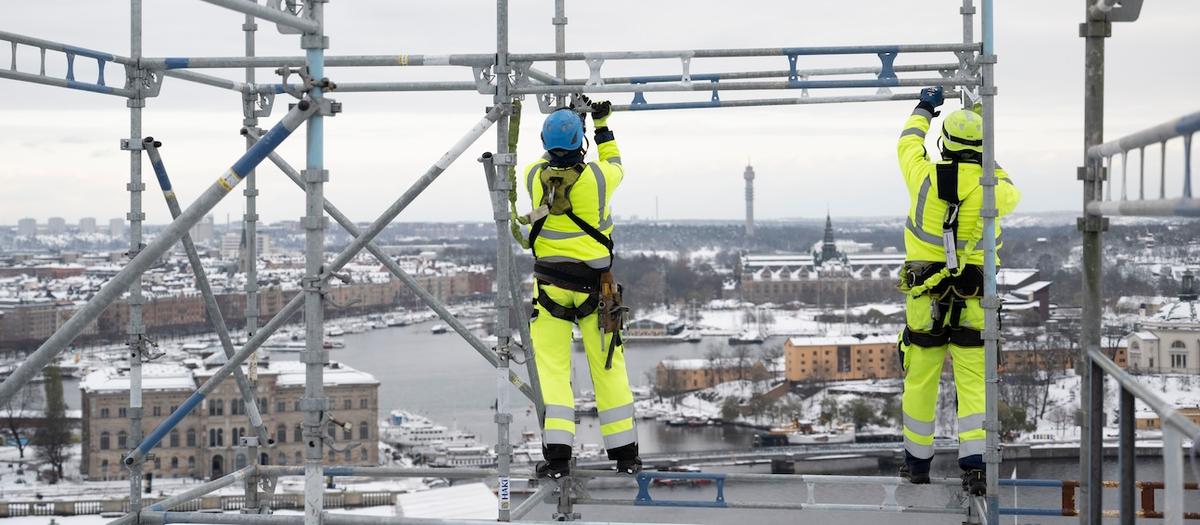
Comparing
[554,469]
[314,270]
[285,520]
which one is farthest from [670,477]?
[314,270]

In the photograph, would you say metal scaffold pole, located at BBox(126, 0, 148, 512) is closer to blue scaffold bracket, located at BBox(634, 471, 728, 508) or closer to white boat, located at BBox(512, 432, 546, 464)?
blue scaffold bracket, located at BBox(634, 471, 728, 508)

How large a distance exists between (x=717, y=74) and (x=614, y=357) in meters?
1.08

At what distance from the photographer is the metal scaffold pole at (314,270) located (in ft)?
9.75

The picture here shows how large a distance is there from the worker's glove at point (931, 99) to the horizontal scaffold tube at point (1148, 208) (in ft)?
6.15

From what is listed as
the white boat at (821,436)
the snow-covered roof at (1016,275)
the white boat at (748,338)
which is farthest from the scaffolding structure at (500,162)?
the white boat at (748,338)

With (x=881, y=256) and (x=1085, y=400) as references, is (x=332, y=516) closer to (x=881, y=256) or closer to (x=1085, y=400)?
(x=1085, y=400)

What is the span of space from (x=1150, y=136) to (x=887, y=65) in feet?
8.51

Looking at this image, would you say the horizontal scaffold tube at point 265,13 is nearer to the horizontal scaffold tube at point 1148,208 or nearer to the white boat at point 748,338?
the horizontal scaffold tube at point 1148,208

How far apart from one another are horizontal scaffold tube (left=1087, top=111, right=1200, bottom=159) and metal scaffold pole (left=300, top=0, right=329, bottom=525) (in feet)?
5.28

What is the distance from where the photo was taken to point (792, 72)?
4578 millimetres

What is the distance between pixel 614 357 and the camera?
4.32m

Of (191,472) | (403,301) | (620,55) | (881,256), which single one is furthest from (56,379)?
(881,256)

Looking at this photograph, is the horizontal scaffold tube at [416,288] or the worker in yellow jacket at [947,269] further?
the horizontal scaffold tube at [416,288]

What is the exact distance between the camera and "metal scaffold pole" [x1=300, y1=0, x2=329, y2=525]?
297 cm
